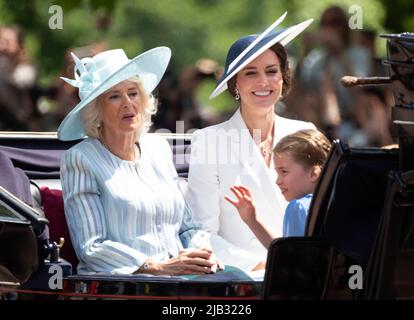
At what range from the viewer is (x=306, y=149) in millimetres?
5227

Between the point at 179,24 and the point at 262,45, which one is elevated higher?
the point at 179,24

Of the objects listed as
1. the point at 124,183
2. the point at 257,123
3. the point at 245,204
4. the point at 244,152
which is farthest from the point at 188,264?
the point at 257,123

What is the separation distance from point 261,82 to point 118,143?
65 centimetres

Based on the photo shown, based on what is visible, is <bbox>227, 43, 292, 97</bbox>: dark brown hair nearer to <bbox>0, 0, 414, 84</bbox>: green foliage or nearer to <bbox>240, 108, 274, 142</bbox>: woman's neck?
<bbox>240, 108, 274, 142</bbox>: woman's neck

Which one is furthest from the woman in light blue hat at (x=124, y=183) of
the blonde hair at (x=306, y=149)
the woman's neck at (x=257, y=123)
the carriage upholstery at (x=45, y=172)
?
the blonde hair at (x=306, y=149)

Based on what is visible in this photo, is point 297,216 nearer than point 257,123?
Yes

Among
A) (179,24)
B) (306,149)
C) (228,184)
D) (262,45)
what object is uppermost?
(179,24)

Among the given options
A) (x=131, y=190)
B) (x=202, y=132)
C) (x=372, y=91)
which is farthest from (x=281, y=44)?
(x=372, y=91)

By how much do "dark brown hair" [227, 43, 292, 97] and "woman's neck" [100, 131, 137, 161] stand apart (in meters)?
0.55

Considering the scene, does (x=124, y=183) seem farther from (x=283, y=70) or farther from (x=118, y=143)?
(x=283, y=70)

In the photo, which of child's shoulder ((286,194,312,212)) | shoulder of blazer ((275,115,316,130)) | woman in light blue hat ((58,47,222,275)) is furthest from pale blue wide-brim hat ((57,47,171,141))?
child's shoulder ((286,194,312,212))

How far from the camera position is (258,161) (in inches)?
227

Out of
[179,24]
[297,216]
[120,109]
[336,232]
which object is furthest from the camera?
[179,24]

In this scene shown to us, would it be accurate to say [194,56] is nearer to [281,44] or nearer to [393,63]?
[281,44]
